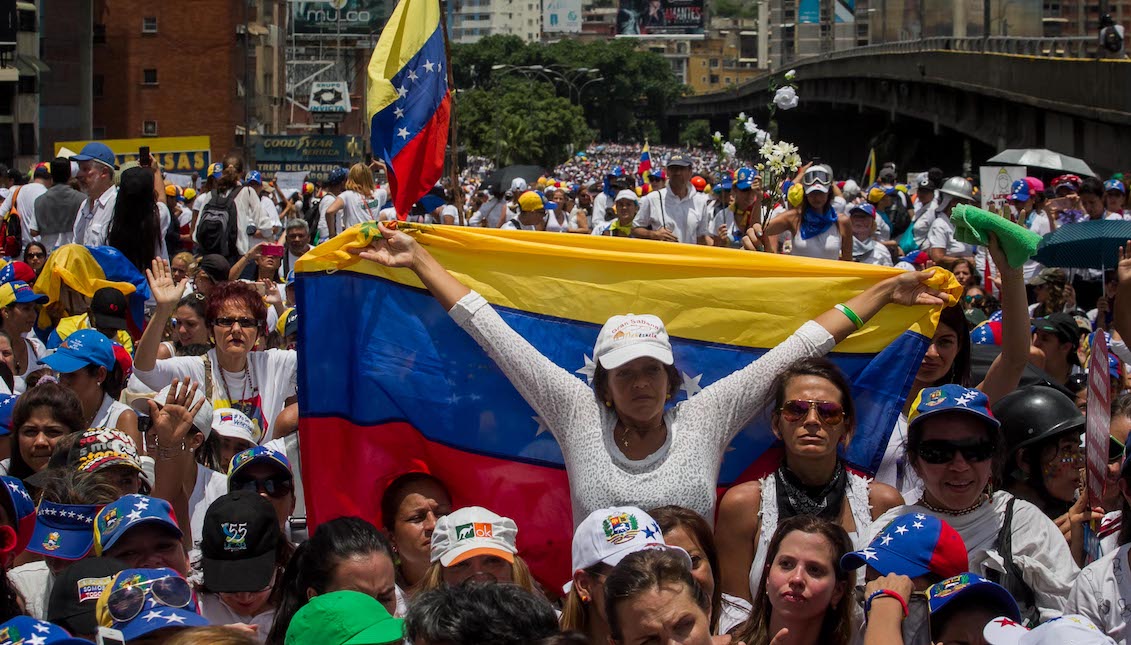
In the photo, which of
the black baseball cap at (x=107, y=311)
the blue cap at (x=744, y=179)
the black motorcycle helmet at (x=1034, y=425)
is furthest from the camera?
the blue cap at (x=744, y=179)

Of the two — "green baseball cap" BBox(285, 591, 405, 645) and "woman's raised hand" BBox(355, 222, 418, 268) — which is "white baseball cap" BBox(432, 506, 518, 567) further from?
"woman's raised hand" BBox(355, 222, 418, 268)

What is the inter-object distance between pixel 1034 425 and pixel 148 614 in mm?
3222

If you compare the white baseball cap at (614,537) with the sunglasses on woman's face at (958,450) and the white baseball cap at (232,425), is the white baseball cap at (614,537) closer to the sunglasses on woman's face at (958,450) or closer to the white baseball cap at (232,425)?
the sunglasses on woman's face at (958,450)

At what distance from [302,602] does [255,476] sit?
44.5 inches

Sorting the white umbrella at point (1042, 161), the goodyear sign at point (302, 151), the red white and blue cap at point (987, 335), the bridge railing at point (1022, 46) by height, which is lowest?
the red white and blue cap at point (987, 335)

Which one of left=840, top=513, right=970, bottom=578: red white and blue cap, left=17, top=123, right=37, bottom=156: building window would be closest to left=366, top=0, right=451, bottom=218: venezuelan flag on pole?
left=840, top=513, right=970, bottom=578: red white and blue cap

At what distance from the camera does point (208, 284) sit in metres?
10.7

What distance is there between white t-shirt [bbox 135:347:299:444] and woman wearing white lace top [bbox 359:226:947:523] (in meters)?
1.96

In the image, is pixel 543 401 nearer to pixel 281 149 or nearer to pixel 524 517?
pixel 524 517

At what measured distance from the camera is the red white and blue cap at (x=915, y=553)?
13.9ft

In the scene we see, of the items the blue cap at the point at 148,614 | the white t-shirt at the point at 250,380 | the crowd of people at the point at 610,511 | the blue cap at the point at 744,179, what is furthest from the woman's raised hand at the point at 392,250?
the blue cap at the point at 744,179

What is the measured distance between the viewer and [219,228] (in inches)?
558

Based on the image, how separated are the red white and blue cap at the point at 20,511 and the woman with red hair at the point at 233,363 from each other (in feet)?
6.15

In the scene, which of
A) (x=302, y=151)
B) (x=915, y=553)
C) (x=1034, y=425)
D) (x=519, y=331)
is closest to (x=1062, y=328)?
(x=1034, y=425)
